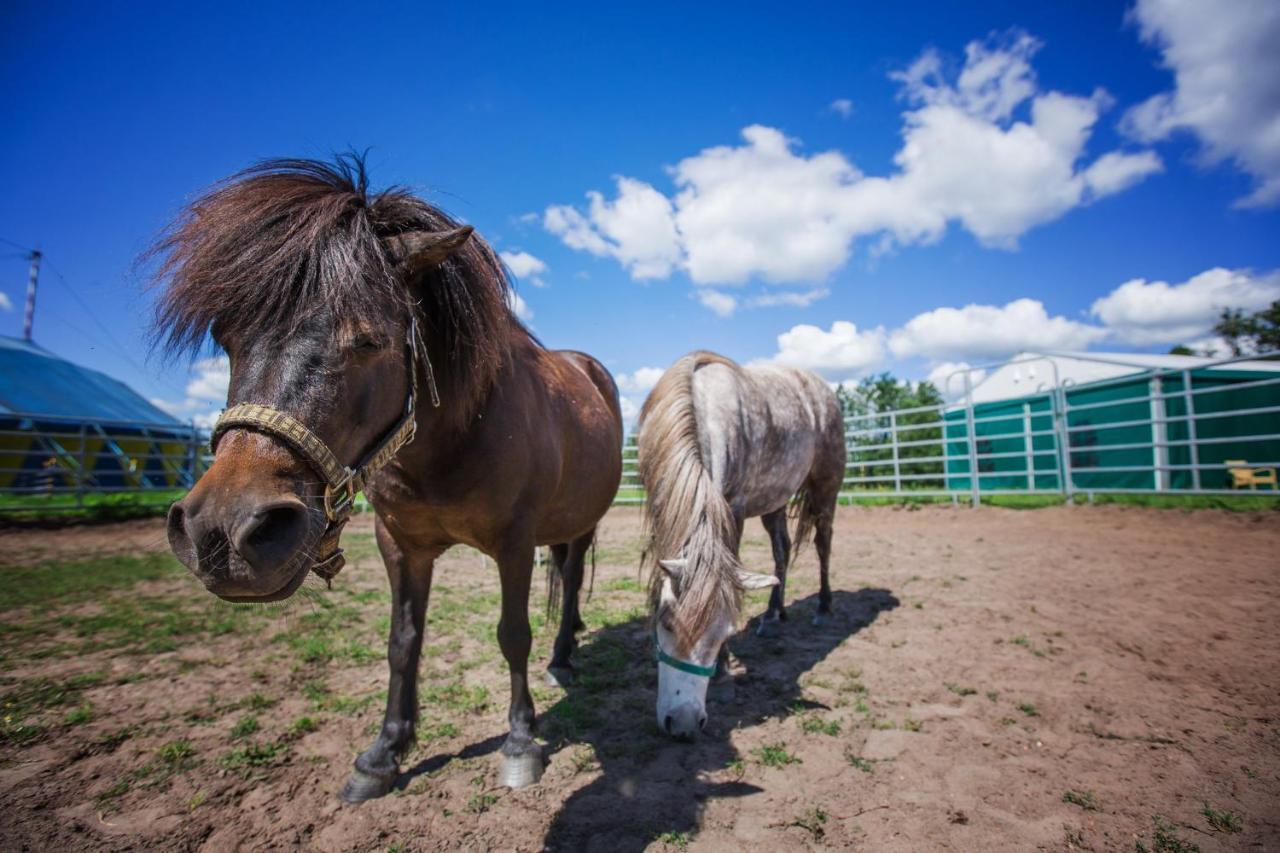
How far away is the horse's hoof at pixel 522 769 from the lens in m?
2.37

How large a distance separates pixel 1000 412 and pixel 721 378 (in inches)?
612

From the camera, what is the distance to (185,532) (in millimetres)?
1177

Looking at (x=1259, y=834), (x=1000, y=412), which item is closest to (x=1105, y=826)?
(x=1259, y=834)

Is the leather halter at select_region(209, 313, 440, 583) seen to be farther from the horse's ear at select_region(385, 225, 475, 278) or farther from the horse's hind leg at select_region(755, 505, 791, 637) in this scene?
the horse's hind leg at select_region(755, 505, 791, 637)

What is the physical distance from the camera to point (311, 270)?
59.4 inches

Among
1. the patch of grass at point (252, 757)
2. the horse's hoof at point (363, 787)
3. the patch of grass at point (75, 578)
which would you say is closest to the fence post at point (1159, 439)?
the horse's hoof at point (363, 787)

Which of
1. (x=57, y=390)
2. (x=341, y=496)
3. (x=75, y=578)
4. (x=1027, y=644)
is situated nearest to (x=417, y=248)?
(x=341, y=496)

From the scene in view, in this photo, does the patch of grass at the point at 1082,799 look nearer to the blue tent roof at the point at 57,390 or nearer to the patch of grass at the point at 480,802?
the patch of grass at the point at 480,802

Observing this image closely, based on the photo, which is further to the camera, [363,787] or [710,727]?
[710,727]

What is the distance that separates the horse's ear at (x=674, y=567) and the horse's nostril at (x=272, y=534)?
182 cm

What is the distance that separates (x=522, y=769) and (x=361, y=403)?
188 cm

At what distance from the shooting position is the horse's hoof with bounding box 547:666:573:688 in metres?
3.49

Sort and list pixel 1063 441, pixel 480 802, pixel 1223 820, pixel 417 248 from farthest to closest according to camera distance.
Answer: pixel 1063 441 → pixel 480 802 → pixel 1223 820 → pixel 417 248

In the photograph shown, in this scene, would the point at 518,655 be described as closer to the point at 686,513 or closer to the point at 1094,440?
the point at 686,513
